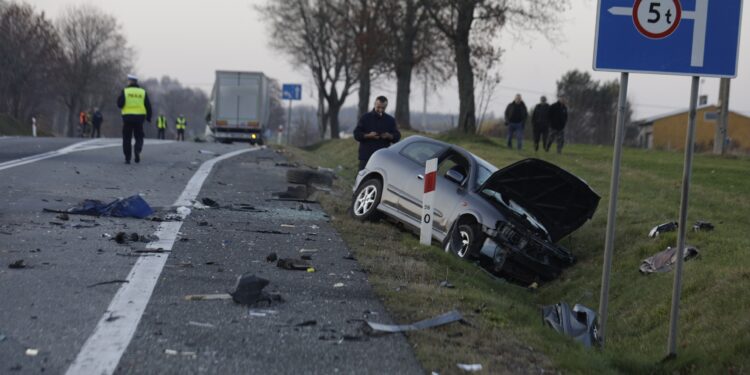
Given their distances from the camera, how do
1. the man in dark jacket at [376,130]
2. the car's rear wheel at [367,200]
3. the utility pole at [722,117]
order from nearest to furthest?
the car's rear wheel at [367,200] → the man in dark jacket at [376,130] → the utility pole at [722,117]

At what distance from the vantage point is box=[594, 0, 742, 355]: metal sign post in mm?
6453

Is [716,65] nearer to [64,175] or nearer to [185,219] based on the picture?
[185,219]

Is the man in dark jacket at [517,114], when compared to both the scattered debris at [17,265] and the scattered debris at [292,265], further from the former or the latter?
the scattered debris at [17,265]

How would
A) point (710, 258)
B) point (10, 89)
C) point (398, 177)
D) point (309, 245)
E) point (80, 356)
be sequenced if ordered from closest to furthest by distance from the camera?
point (80, 356)
point (309, 245)
point (710, 258)
point (398, 177)
point (10, 89)

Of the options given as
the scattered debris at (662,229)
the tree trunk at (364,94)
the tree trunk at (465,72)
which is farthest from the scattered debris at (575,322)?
the tree trunk at (364,94)

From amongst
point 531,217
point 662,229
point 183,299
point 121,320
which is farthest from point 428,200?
point 121,320

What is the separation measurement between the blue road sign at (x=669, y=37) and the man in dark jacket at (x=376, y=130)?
8032mm

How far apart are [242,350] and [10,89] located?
2854 inches

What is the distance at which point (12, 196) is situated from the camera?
11836 mm

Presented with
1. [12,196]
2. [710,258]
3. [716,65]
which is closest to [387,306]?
[716,65]

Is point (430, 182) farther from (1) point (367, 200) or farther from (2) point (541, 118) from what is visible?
(2) point (541, 118)

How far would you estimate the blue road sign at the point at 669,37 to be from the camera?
6.46 m

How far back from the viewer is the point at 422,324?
6.25 metres

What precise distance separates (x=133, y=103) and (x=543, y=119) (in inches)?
502
